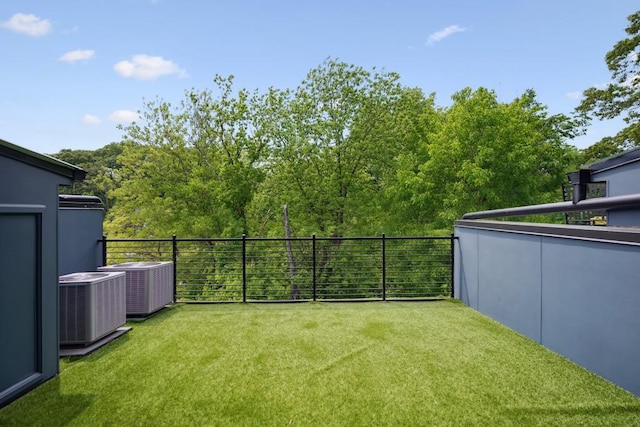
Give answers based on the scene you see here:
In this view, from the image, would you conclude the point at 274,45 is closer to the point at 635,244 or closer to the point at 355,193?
the point at 355,193

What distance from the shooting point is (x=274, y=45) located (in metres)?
16.8

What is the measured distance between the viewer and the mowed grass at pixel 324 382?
2801 mm

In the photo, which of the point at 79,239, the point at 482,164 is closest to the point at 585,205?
the point at 79,239

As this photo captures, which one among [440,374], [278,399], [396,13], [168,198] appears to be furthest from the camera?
[168,198]

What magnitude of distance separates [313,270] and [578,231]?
435 cm

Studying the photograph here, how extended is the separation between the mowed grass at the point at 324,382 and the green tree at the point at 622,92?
16.2 metres

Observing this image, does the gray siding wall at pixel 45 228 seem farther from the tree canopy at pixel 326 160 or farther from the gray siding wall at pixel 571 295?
the tree canopy at pixel 326 160

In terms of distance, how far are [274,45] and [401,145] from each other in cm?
759

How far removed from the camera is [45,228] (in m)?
3.51

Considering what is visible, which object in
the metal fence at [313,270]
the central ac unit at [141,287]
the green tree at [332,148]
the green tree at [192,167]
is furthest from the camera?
the green tree at [192,167]

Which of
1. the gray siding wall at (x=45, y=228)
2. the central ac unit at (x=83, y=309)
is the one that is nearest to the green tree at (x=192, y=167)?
the central ac unit at (x=83, y=309)

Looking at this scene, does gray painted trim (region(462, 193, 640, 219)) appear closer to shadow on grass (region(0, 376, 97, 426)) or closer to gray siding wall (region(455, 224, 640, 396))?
gray siding wall (region(455, 224, 640, 396))

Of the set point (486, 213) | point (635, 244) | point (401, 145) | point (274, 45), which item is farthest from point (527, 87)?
point (635, 244)

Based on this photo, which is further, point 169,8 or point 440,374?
point 169,8
